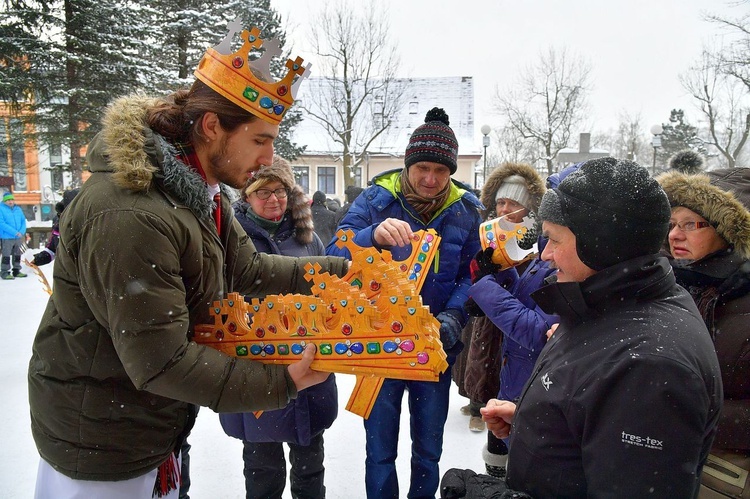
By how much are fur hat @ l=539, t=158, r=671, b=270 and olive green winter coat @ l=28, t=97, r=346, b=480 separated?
100 centimetres

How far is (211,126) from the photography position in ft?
5.57

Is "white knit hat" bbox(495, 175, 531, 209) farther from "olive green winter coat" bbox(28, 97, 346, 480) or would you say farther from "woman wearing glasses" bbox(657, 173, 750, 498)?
"olive green winter coat" bbox(28, 97, 346, 480)

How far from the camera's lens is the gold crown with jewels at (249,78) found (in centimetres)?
165

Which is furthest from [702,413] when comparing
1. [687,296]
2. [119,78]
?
[119,78]

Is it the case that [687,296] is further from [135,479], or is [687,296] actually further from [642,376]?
[135,479]

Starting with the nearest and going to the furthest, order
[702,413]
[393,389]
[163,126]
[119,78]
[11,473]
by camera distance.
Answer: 1. [702,413]
2. [163,126]
3. [393,389]
4. [11,473]
5. [119,78]

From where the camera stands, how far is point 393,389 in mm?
2992

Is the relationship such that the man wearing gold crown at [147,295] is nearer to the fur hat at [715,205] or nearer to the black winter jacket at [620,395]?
the black winter jacket at [620,395]

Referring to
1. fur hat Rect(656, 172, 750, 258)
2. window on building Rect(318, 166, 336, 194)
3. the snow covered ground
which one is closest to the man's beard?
fur hat Rect(656, 172, 750, 258)

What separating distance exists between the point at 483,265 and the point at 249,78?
6.30 ft

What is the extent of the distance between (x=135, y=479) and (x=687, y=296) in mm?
1882

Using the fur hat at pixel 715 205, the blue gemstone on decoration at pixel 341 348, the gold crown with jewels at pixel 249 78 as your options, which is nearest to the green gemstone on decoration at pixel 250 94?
the gold crown with jewels at pixel 249 78

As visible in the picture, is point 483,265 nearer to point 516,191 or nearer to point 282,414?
point 516,191

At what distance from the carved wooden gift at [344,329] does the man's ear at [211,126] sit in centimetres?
54
